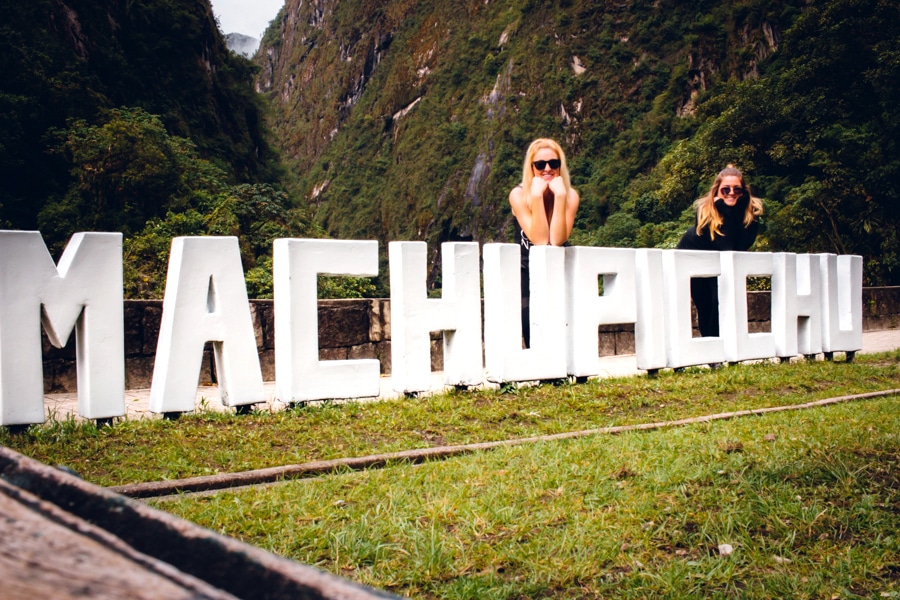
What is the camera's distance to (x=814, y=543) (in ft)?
8.41

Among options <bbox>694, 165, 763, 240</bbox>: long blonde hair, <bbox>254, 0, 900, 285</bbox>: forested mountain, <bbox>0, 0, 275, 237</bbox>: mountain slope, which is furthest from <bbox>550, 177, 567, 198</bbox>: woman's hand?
<bbox>0, 0, 275, 237</bbox>: mountain slope

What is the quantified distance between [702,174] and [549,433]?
97.1 ft

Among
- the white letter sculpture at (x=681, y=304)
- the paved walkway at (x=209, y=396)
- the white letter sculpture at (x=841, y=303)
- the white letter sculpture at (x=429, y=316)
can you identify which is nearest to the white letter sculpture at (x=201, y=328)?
the paved walkway at (x=209, y=396)

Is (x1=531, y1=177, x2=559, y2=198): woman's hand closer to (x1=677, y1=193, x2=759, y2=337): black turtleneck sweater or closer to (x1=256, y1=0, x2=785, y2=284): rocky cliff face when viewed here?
(x1=677, y1=193, x2=759, y2=337): black turtleneck sweater

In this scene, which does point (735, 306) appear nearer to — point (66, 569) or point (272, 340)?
point (272, 340)

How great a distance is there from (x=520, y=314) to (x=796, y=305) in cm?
320

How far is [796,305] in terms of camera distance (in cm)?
745

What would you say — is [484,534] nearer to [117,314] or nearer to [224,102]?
[117,314]

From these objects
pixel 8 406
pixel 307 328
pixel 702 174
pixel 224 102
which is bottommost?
pixel 8 406

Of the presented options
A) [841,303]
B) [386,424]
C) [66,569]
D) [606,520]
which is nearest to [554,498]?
[606,520]

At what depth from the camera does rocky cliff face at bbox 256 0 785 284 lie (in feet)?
202

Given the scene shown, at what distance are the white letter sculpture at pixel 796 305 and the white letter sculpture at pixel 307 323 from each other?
4.18 m

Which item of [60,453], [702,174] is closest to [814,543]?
[60,453]

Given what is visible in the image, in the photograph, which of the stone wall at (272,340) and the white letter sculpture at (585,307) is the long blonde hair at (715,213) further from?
the stone wall at (272,340)
